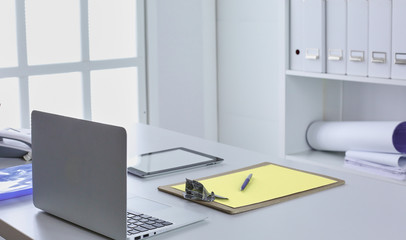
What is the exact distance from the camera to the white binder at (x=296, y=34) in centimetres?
303

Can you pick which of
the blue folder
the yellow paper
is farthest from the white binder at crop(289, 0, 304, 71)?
the blue folder

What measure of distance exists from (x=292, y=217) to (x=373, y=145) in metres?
1.47

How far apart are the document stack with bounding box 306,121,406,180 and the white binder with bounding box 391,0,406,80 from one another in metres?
0.30

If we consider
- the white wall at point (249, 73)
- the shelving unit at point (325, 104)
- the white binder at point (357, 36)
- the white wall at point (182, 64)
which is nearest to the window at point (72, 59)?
Answer: the white wall at point (182, 64)

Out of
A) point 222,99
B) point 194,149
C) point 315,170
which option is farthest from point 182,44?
point 315,170

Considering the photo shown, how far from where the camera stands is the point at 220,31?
12.8ft

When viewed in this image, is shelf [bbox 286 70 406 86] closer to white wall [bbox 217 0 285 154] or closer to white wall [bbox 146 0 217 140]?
white wall [bbox 217 0 285 154]

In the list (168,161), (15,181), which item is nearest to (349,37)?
(168,161)

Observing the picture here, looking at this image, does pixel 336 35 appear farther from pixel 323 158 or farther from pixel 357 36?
pixel 323 158

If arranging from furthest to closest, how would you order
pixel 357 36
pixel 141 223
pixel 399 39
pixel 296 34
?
pixel 296 34 < pixel 357 36 < pixel 399 39 < pixel 141 223

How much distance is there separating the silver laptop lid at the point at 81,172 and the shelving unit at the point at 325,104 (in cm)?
171

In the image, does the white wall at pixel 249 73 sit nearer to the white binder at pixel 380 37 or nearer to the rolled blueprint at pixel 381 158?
the rolled blueprint at pixel 381 158

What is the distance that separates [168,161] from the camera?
6.55 ft

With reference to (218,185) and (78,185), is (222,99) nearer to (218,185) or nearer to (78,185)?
(218,185)
